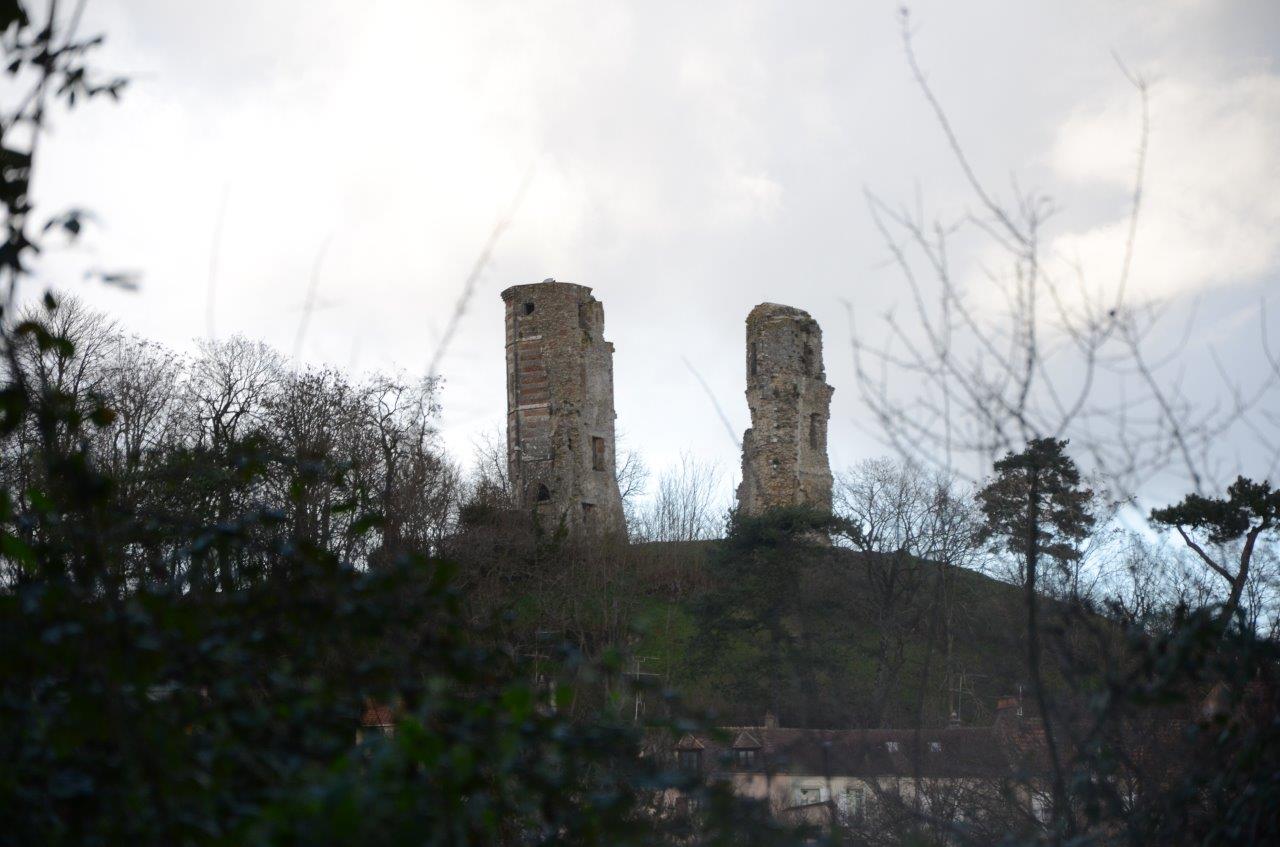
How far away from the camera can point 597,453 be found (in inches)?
1426

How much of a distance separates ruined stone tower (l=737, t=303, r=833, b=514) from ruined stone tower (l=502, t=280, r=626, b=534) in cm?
410

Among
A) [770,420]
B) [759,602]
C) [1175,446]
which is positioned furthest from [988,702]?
[1175,446]

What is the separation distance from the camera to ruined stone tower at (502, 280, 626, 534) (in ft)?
114

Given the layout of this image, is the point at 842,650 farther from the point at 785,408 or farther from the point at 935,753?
the point at 935,753

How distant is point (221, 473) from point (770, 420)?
20.3m

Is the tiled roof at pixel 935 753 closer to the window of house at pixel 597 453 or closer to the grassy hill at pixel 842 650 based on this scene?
the grassy hill at pixel 842 650

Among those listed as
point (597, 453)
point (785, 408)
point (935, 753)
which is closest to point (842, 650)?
point (785, 408)

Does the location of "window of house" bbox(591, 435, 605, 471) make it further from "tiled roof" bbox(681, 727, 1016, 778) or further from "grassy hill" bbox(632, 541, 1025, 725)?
"tiled roof" bbox(681, 727, 1016, 778)

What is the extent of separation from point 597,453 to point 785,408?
5509 mm

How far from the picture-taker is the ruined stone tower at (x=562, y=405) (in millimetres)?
34781

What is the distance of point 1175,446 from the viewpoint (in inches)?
169

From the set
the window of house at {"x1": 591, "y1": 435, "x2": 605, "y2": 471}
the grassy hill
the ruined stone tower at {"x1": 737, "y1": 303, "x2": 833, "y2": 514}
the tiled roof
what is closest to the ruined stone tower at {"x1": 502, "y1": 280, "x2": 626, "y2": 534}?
the window of house at {"x1": 591, "y1": 435, "x2": 605, "y2": 471}

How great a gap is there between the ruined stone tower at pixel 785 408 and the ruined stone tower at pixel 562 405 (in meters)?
4.10

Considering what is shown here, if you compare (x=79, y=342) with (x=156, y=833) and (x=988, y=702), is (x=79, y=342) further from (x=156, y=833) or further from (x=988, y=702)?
(x=156, y=833)
